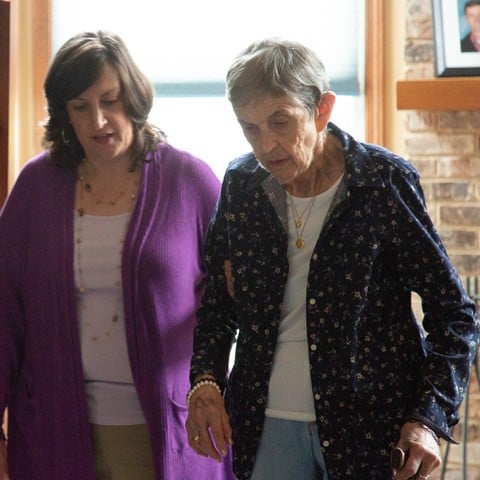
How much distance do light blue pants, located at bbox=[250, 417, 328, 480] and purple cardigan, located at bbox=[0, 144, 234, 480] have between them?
434 mm

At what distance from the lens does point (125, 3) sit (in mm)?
3197

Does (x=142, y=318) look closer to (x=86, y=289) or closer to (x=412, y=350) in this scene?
(x=86, y=289)

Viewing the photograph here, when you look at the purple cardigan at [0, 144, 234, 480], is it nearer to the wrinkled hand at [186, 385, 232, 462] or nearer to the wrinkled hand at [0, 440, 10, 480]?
the wrinkled hand at [0, 440, 10, 480]

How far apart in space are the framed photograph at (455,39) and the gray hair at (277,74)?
48.9 inches

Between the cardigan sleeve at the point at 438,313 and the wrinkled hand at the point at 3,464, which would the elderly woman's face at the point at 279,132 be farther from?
the wrinkled hand at the point at 3,464

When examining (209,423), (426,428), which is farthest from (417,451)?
(209,423)

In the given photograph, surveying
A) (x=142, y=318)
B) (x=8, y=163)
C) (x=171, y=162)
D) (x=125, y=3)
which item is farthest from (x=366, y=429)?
(x=125, y=3)

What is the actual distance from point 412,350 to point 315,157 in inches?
13.9

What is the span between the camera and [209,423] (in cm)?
164

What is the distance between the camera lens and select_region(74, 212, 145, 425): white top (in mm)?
1992

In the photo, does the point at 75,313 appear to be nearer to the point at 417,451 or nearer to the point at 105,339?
the point at 105,339

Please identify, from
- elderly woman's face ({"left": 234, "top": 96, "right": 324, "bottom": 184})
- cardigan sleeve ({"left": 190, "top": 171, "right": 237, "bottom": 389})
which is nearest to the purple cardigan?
cardigan sleeve ({"left": 190, "top": 171, "right": 237, "bottom": 389})

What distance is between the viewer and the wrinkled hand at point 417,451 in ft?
4.81

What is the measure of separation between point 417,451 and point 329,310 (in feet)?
0.83
